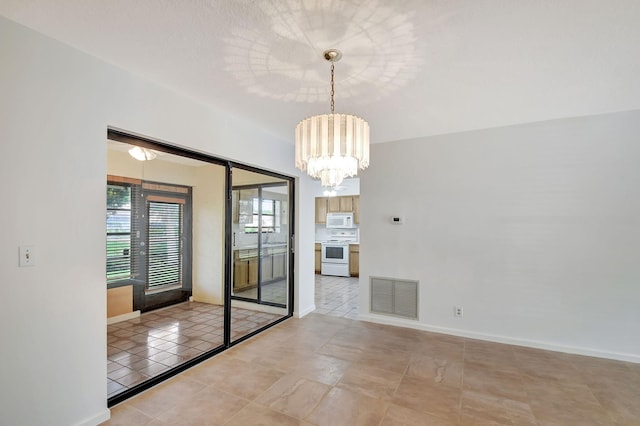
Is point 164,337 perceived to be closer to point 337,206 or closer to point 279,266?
point 279,266

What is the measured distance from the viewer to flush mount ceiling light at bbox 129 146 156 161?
2482mm

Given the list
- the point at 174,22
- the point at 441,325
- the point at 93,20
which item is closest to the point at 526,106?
the point at 441,325

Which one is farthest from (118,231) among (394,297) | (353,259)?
(353,259)

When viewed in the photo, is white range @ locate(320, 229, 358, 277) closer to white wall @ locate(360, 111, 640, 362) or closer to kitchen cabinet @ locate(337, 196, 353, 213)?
kitchen cabinet @ locate(337, 196, 353, 213)

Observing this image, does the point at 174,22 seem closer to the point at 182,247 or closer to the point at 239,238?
the point at 182,247

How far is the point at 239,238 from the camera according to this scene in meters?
3.78

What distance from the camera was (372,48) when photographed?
1.82 meters

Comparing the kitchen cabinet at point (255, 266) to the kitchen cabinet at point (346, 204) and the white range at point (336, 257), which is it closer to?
the white range at point (336, 257)

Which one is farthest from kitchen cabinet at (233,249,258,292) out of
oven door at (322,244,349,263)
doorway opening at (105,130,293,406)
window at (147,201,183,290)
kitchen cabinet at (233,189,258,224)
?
oven door at (322,244,349,263)

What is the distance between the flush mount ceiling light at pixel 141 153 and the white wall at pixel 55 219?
35 centimetres

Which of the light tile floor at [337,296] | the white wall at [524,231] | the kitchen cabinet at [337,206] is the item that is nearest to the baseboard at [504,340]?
the white wall at [524,231]

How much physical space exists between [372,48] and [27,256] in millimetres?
2496

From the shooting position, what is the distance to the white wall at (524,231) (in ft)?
9.57

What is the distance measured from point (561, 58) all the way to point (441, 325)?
3.08 metres
